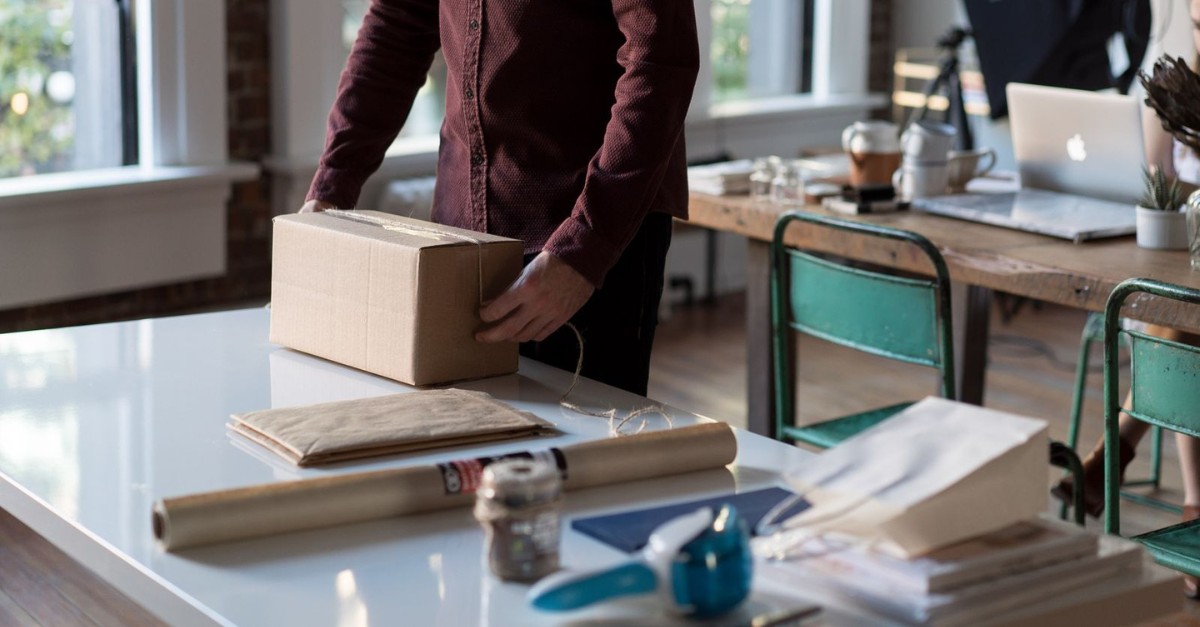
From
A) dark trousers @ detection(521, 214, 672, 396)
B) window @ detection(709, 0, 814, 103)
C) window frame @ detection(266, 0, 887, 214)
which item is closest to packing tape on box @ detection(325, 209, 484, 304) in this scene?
dark trousers @ detection(521, 214, 672, 396)

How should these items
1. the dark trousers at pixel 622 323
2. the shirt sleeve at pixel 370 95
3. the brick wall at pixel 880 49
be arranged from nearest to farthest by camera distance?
the dark trousers at pixel 622 323, the shirt sleeve at pixel 370 95, the brick wall at pixel 880 49

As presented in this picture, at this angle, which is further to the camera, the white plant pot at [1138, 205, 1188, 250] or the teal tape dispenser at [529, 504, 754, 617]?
the white plant pot at [1138, 205, 1188, 250]

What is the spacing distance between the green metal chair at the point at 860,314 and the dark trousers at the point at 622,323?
24.2 inches

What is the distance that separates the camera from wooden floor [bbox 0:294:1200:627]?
2.83 metres

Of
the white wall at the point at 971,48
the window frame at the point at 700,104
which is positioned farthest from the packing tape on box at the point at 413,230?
the white wall at the point at 971,48

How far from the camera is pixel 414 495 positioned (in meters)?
1.25

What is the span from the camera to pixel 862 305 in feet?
8.28

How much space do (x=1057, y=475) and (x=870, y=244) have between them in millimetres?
1231

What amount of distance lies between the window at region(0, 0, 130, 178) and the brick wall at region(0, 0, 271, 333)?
323 mm

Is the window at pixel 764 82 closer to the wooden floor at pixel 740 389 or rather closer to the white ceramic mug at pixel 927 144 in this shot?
the wooden floor at pixel 740 389

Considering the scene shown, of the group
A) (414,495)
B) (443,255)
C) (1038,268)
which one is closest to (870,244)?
(1038,268)

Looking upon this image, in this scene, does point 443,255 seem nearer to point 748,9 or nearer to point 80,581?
point 80,581

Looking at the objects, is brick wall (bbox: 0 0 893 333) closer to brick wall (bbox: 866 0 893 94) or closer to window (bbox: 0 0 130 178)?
window (bbox: 0 0 130 178)

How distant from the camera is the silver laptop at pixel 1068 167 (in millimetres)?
2803
